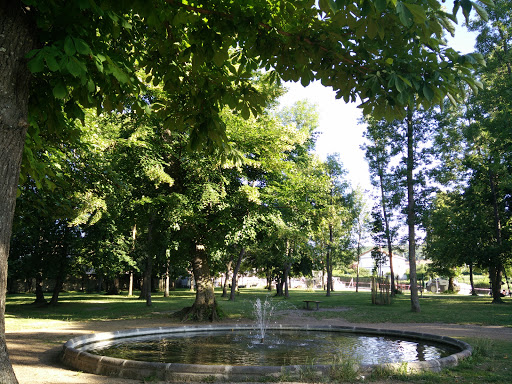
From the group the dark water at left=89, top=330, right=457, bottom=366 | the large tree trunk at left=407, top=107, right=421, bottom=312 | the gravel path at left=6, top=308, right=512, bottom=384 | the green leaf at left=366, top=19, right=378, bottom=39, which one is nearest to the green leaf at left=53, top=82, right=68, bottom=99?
the green leaf at left=366, top=19, right=378, bottom=39

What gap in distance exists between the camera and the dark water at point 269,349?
28.6 feet

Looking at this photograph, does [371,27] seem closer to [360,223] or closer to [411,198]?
[411,198]

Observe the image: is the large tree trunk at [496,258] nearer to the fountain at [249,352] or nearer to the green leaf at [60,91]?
the fountain at [249,352]

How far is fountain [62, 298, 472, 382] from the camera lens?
6.55 metres

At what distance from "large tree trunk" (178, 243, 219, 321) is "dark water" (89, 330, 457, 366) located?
4.27 meters

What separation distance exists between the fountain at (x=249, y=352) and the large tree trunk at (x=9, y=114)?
389 cm

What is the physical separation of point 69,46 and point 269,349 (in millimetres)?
8948

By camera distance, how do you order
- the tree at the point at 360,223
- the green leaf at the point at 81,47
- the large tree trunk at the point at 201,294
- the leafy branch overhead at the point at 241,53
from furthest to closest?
the tree at the point at 360,223, the large tree trunk at the point at 201,294, the leafy branch overhead at the point at 241,53, the green leaf at the point at 81,47

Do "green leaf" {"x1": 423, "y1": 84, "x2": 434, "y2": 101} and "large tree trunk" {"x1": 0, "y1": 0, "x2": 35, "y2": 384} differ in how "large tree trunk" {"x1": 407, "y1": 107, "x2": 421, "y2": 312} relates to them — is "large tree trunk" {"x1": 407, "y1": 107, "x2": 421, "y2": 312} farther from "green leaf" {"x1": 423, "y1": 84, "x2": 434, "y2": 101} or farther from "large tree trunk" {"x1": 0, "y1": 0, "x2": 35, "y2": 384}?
"large tree trunk" {"x1": 0, "y1": 0, "x2": 35, "y2": 384}

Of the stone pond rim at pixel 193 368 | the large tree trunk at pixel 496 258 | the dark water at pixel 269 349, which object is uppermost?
the large tree trunk at pixel 496 258

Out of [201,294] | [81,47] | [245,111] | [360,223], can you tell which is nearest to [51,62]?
[81,47]

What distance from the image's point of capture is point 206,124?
4766 millimetres

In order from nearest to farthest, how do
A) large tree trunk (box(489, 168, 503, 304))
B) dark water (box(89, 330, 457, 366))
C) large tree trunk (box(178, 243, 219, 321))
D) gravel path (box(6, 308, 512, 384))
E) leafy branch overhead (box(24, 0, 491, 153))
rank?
leafy branch overhead (box(24, 0, 491, 153)) < gravel path (box(6, 308, 512, 384)) < dark water (box(89, 330, 457, 366)) < large tree trunk (box(178, 243, 219, 321)) < large tree trunk (box(489, 168, 503, 304))

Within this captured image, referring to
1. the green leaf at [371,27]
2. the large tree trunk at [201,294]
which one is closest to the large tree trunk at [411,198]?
the large tree trunk at [201,294]
